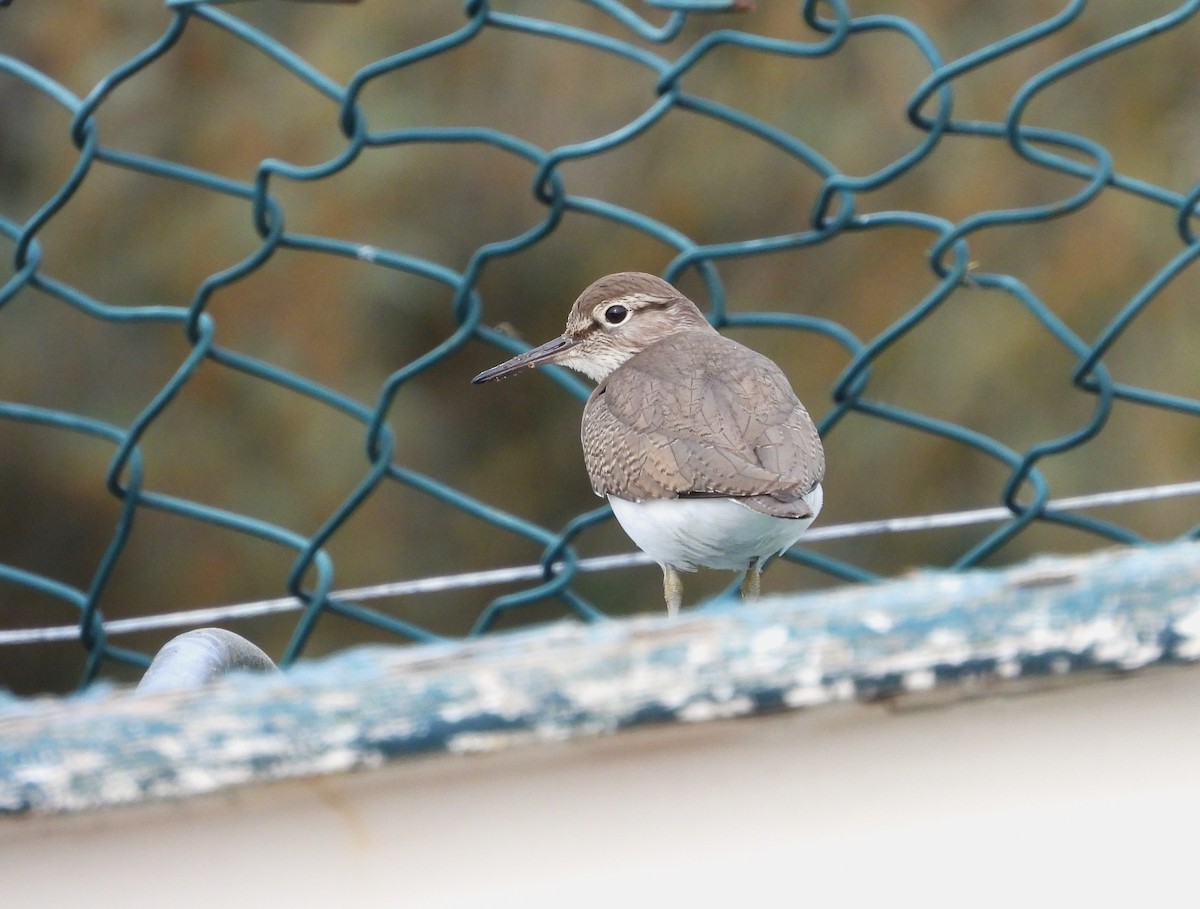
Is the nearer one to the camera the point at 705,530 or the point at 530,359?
the point at 705,530

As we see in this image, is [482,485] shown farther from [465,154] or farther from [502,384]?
[465,154]

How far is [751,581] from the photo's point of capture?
198 centimetres

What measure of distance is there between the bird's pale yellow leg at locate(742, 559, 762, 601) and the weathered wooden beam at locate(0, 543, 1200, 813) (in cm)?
126

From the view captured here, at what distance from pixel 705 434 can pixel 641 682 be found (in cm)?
119

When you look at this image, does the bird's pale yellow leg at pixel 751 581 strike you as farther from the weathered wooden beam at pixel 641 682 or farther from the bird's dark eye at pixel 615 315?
the weathered wooden beam at pixel 641 682

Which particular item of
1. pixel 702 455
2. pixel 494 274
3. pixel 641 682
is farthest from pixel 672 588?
pixel 494 274

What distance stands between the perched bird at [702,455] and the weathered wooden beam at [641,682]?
1006 millimetres

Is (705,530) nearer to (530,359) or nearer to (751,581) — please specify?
(751,581)

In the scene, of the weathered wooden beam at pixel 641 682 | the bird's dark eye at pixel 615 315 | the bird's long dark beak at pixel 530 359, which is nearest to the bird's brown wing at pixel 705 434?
the bird's long dark beak at pixel 530 359

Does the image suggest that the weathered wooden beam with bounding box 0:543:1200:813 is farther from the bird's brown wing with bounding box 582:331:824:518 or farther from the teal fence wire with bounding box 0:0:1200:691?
the teal fence wire with bounding box 0:0:1200:691

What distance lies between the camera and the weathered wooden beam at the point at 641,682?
62 cm

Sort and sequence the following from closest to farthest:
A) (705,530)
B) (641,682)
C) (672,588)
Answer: (641,682), (705,530), (672,588)

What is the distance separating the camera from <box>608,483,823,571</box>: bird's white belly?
1.72m

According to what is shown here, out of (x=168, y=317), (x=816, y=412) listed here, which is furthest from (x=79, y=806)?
(x=816, y=412)
